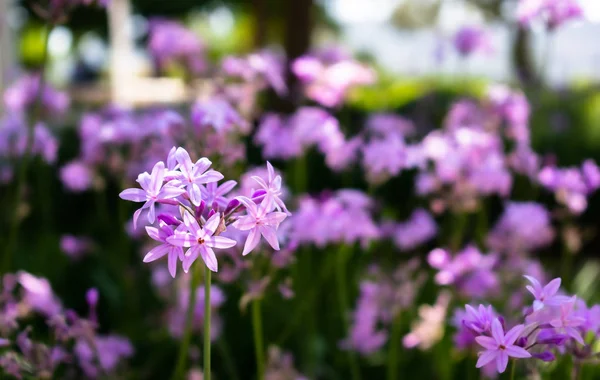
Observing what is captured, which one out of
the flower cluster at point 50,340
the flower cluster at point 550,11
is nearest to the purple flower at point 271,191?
the flower cluster at point 50,340

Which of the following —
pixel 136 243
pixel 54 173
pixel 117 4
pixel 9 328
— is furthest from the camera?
pixel 117 4

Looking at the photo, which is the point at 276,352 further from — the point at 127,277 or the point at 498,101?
the point at 498,101

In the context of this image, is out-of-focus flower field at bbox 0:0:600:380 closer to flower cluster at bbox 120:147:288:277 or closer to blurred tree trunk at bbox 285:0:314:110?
flower cluster at bbox 120:147:288:277

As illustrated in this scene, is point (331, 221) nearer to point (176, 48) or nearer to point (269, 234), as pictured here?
point (269, 234)

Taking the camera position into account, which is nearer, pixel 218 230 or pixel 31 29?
Result: pixel 218 230

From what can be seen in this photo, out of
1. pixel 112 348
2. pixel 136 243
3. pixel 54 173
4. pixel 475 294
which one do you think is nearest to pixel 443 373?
pixel 475 294

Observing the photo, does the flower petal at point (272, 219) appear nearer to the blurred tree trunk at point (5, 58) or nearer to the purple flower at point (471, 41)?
the purple flower at point (471, 41)

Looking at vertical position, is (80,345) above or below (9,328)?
below

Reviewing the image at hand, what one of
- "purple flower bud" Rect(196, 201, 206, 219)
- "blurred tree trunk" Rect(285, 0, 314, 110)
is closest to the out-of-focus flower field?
"purple flower bud" Rect(196, 201, 206, 219)
